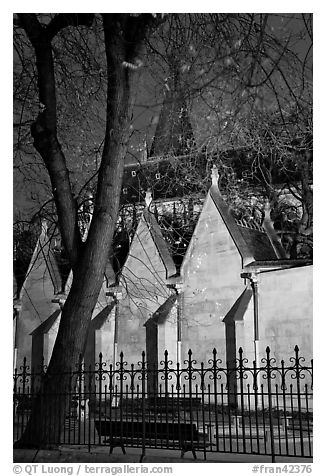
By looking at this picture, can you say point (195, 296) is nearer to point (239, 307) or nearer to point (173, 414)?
point (239, 307)

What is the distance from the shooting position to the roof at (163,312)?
17078 millimetres

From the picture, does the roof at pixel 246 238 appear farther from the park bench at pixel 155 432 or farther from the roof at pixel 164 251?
the park bench at pixel 155 432

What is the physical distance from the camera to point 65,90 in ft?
27.2

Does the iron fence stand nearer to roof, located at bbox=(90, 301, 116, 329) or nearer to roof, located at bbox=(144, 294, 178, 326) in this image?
roof, located at bbox=(144, 294, 178, 326)

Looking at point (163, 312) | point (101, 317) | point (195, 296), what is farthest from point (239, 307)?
point (101, 317)

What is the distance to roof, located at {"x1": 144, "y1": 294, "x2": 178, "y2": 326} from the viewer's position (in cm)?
1708

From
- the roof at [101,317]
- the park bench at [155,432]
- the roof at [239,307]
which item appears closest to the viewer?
the park bench at [155,432]

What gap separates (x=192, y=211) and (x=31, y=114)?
35.2 feet

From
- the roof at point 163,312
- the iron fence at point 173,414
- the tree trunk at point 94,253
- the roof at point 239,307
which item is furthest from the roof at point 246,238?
the tree trunk at point 94,253

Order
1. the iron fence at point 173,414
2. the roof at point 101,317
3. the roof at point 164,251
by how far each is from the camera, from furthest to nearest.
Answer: the roof at point 101,317 < the roof at point 164,251 < the iron fence at point 173,414

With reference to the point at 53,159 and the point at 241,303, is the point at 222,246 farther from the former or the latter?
the point at 53,159

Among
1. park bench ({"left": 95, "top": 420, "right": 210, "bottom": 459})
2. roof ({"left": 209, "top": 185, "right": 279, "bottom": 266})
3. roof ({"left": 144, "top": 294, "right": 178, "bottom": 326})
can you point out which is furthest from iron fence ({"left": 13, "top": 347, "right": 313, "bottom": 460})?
roof ({"left": 209, "top": 185, "right": 279, "bottom": 266})

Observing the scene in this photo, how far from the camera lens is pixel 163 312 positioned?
1719cm
